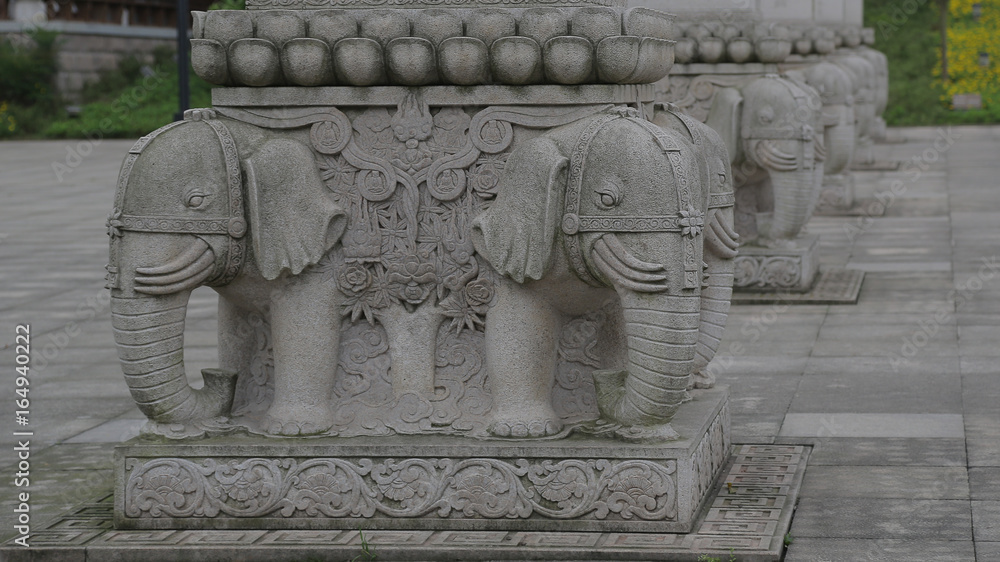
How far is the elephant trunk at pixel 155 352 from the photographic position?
5496mm

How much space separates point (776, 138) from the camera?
11.1 metres

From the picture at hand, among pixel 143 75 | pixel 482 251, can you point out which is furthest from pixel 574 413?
pixel 143 75

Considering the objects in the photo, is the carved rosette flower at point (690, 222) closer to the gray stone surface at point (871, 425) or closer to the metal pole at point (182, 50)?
the gray stone surface at point (871, 425)

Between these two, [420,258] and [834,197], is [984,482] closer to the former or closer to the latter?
[420,258]

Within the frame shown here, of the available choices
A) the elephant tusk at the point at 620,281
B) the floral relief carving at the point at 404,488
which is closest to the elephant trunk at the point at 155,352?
the floral relief carving at the point at 404,488

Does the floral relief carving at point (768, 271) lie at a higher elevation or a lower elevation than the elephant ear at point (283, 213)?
lower

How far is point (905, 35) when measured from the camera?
39.9 m

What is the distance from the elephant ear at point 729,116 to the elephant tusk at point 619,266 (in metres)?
5.91

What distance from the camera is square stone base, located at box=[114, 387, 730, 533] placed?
5316mm

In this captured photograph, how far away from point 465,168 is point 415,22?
22.0 inches

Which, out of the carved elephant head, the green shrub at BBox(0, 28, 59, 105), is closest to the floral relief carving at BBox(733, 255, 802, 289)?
the carved elephant head

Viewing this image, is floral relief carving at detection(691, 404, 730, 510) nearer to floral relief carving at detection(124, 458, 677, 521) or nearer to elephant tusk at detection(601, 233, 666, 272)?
floral relief carving at detection(124, 458, 677, 521)
